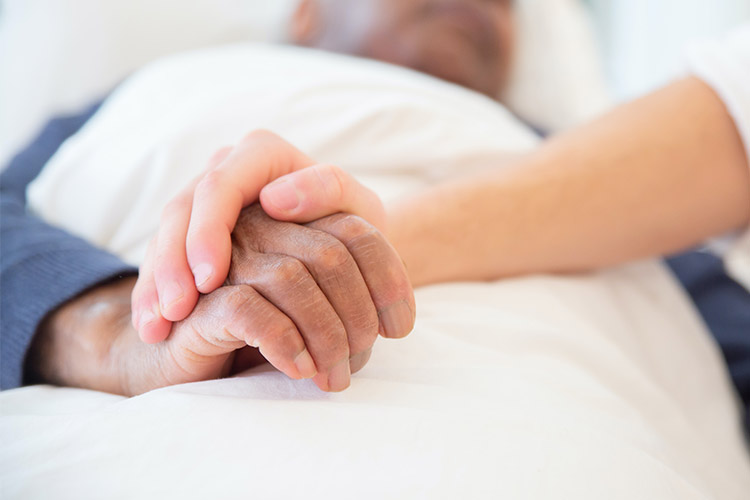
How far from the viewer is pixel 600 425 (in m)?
0.41

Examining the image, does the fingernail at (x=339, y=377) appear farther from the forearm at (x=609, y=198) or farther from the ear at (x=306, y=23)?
the ear at (x=306, y=23)

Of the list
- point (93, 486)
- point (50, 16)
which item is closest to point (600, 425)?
point (93, 486)

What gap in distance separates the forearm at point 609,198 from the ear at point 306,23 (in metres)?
0.74

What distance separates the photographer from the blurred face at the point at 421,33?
3.75 feet

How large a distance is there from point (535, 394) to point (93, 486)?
269mm

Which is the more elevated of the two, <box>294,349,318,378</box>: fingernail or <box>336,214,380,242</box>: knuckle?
<box>336,214,380,242</box>: knuckle

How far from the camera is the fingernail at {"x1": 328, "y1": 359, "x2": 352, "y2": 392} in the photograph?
37 cm

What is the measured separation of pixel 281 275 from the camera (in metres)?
0.36

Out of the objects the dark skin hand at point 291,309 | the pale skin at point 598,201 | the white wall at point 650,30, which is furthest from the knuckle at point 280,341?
the white wall at point 650,30

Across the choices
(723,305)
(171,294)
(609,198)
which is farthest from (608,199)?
(171,294)

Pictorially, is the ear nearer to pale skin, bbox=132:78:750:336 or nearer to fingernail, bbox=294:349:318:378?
pale skin, bbox=132:78:750:336

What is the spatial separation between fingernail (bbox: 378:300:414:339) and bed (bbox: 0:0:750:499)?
0.13 ft

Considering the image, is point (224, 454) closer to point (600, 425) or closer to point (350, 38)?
point (600, 425)

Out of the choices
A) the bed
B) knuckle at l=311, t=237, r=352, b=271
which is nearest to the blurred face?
the bed
